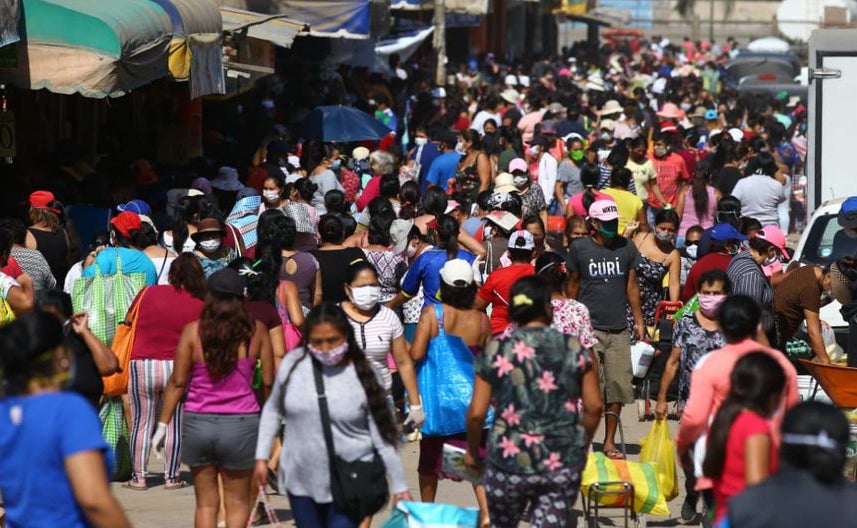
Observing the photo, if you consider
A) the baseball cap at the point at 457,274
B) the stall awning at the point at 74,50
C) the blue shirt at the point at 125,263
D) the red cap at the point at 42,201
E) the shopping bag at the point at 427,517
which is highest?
the stall awning at the point at 74,50

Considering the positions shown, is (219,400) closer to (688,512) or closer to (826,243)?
(688,512)

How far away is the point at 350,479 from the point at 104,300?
12.0 ft

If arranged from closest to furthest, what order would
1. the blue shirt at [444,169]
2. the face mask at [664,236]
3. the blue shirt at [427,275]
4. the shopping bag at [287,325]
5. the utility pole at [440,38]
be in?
the shopping bag at [287,325] → the blue shirt at [427,275] → the face mask at [664,236] → the blue shirt at [444,169] → the utility pole at [440,38]

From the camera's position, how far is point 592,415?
6.55 meters

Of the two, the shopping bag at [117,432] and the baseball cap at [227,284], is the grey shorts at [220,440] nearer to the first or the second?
the baseball cap at [227,284]

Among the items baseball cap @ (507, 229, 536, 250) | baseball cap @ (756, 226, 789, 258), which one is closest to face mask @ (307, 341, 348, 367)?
baseball cap @ (507, 229, 536, 250)

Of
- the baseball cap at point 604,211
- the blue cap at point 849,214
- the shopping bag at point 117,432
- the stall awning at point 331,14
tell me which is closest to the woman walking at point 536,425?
the shopping bag at point 117,432

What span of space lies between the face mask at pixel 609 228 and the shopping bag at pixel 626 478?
233 cm

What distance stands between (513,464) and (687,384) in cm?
241

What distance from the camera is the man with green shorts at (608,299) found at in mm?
9961

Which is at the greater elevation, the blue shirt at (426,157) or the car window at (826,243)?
the blue shirt at (426,157)

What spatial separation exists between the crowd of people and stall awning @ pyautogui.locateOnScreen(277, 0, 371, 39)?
370 centimetres

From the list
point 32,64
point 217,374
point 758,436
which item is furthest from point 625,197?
point 758,436

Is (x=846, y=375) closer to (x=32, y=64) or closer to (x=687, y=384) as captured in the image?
(x=687, y=384)
